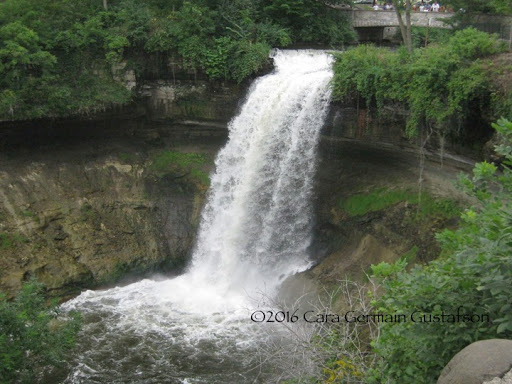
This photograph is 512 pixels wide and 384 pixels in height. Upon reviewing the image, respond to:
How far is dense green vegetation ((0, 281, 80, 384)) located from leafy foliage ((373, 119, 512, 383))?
21.3 feet

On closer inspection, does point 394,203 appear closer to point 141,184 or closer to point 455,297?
point 455,297

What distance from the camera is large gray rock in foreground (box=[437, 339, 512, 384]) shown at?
13.8ft

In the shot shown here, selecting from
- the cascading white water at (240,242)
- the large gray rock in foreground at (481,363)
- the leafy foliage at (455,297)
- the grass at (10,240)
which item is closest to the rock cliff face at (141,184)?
the grass at (10,240)

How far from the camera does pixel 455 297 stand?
544 cm

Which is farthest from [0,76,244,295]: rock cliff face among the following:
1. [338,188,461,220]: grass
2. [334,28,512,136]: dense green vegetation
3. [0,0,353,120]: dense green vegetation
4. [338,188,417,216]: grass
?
[338,188,461,220]: grass

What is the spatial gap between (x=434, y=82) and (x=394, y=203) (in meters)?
3.45

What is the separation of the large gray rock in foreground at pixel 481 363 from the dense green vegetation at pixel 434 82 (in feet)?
24.0

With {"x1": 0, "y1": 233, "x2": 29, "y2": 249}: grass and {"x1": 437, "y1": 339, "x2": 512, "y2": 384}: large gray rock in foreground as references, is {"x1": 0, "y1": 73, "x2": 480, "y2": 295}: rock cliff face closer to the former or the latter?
{"x1": 0, "y1": 233, "x2": 29, "y2": 249}: grass

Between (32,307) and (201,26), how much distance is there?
11.7 meters

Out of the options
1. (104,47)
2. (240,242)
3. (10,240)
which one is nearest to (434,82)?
(240,242)

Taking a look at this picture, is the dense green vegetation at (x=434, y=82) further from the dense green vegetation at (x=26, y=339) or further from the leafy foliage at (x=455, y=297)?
the dense green vegetation at (x=26, y=339)

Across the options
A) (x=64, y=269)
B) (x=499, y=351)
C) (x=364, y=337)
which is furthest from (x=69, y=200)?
(x=499, y=351)

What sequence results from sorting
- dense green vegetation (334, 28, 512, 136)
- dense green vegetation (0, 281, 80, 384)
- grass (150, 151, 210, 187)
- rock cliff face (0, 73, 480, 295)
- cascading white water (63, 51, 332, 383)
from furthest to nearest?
grass (150, 151, 210, 187)
rock cliff face (0, 73, 480, 295)
cascading white water (63, 51, 332, 383)
dense green vegetation (334, 28, 512, 136)
dense green vegetation (0, 281, 80, 384)

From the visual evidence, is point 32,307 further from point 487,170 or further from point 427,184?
point 427,184
